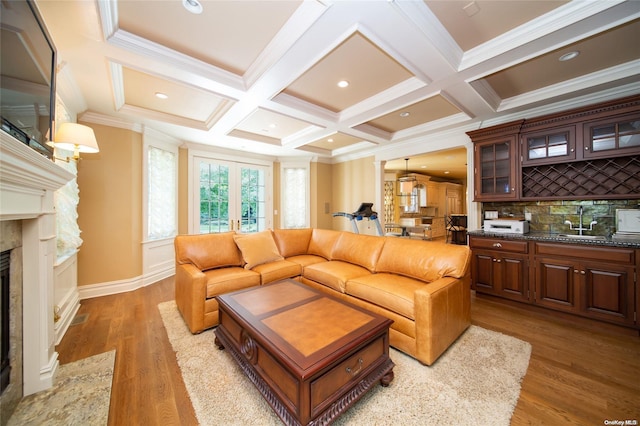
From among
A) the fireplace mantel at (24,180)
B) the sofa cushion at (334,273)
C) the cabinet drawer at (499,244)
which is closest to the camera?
the fireplace mantel at (24,180)

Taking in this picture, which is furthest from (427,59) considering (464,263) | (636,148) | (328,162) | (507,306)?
(328,162)

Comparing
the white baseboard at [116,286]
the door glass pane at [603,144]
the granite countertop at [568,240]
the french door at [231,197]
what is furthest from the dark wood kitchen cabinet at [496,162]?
the white baseboard at [116,286]

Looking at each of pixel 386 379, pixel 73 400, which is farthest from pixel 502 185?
pixel 73 400

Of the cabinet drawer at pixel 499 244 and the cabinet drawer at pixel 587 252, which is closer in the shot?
the cabinet drawer at pixel 587 252

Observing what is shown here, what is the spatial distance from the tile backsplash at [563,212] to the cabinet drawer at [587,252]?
0.68m

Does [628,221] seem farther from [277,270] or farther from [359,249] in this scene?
[277,270]

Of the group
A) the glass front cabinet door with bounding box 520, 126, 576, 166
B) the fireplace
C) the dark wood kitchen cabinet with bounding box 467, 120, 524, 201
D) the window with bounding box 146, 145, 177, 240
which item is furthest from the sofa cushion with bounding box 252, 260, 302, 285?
the glass front cabinet door with bounding box 520, 126, 576, 166

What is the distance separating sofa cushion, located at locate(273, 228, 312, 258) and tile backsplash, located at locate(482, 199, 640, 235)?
293 centimetres

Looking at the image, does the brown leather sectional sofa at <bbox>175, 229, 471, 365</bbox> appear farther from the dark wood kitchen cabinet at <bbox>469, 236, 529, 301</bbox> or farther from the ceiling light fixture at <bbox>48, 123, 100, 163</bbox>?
the ceiling light fixture at <bbox>48, 123, 100, 163</bbox>

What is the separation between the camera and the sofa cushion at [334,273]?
106 inches

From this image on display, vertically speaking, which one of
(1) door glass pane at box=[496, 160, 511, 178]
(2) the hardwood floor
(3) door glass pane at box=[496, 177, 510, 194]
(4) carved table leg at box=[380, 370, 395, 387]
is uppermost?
(1) door glass pane at box=[496, 160, 511, 178]

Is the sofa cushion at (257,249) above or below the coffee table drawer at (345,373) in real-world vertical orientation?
above

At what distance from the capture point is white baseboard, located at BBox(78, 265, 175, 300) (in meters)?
3.37

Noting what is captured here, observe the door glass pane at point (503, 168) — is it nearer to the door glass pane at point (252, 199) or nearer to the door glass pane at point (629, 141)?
the door glass pane at point (629, 141)
